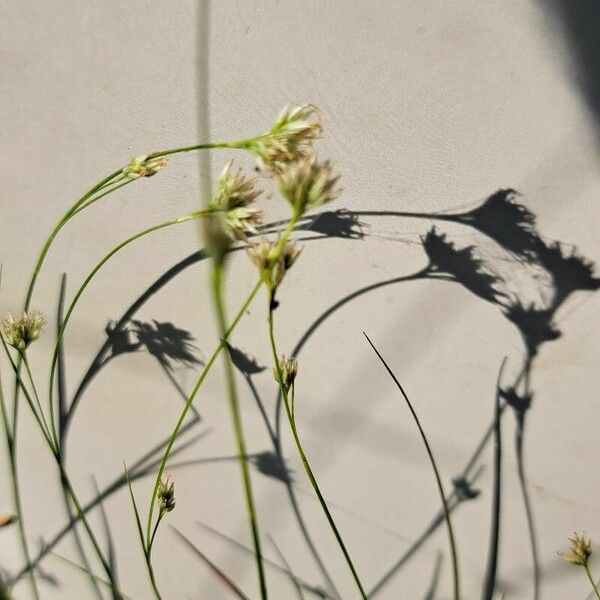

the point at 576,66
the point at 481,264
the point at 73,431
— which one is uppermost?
the point at 576,66

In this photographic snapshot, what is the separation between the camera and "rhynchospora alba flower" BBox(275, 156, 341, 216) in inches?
10.3

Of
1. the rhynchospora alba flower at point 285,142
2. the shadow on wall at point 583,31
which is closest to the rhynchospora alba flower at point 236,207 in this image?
the rhynchospora alba flower at point 285,142

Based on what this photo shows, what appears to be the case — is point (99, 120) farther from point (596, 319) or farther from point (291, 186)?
point (596, 319)

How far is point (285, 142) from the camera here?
0.33m

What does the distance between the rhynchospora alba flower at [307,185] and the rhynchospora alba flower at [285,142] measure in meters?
0.06

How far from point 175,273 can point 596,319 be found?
0.34 m

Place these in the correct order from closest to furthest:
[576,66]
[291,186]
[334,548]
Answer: [291,186] < [576,66] < [334,548]

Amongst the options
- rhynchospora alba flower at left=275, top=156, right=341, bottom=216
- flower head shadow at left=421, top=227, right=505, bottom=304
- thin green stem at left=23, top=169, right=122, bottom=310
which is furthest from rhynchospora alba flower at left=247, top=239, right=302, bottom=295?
flower head shadow at left=421, top=227, right=505, bottom=304

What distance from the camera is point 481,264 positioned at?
1.64 feet

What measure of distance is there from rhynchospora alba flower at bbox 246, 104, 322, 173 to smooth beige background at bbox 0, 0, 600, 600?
17 centimetres

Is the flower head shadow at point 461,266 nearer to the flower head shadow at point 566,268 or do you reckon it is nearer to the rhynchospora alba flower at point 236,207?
the flower head shadow at point 566,268

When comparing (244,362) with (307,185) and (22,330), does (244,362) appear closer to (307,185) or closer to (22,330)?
(22,330)

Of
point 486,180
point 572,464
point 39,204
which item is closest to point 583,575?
point 572,464

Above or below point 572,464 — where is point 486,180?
above
